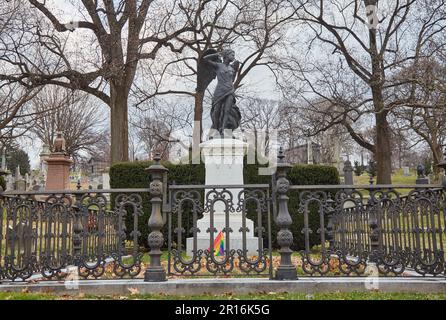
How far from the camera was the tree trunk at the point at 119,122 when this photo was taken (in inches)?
682

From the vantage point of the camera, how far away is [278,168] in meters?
5.88

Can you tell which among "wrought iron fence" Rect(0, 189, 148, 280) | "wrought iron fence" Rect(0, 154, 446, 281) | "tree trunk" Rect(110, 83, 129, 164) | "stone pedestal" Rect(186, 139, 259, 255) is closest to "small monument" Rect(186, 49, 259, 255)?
"stone pedestal" Rect(186, 139, 259, 255)

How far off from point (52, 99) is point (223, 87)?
2679 cm

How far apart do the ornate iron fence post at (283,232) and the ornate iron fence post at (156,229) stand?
64.4 inches

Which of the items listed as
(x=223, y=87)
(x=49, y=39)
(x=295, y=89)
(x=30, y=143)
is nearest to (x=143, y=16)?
(x=49, y=39)

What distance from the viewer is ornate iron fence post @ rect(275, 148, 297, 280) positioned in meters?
5.52

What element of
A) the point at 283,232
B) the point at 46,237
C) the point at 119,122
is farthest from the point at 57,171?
the point at 283,232

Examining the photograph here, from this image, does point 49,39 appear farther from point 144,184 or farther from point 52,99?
point 52,99

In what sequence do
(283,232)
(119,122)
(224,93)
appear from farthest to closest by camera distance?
(119,122)
(224,93)
(283,232)

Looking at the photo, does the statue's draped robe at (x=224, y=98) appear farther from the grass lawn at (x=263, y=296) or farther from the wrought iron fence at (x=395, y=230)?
the grass lawn at (x=263, y=296)

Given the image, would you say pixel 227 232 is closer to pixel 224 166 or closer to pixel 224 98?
pixel 224 166

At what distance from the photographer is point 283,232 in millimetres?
5742

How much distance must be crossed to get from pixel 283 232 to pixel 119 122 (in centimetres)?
1337

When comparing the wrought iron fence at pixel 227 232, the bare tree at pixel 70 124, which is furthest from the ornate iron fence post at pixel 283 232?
the bare tree at pixel 70 124
